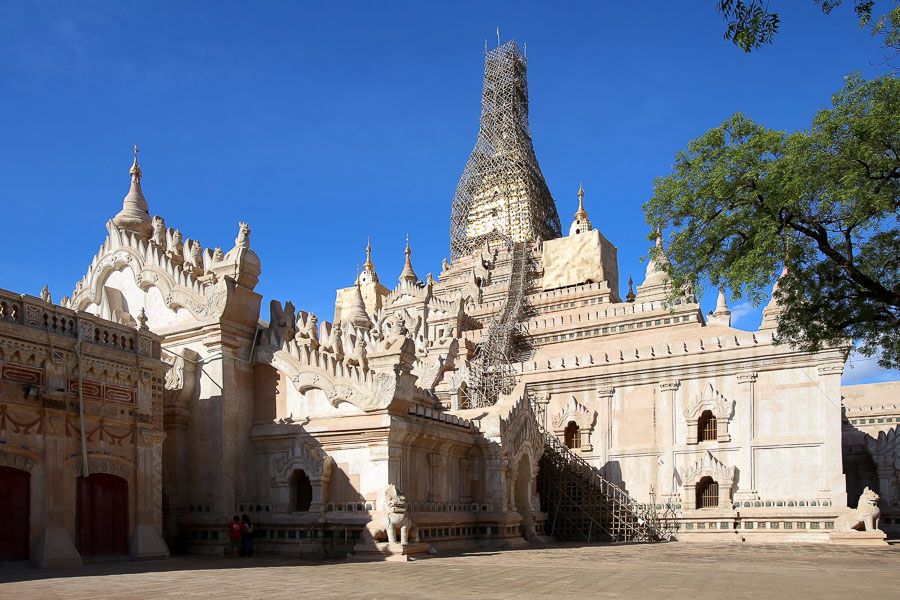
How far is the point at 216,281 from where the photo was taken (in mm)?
26969

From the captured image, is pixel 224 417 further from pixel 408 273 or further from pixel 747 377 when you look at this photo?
pixel 408 273

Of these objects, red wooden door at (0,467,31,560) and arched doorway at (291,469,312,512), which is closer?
red wooden door at (0,467,31,560)

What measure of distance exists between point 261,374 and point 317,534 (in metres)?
5.38

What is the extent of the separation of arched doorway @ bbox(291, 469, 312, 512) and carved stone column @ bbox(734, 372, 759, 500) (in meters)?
18.4

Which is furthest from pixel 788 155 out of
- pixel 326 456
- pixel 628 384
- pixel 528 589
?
pixel 628 384

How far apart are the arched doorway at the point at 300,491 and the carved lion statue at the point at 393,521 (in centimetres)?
347

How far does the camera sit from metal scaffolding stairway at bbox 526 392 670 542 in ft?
117

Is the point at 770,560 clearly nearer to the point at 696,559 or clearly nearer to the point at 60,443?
the point at 696,559

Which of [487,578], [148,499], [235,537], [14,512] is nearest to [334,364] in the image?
[235,537]

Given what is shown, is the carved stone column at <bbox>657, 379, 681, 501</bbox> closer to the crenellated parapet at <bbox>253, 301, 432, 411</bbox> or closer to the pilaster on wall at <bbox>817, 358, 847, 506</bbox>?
the pilaster on wall at <bbox>817, 358, 847, 506</bbox>

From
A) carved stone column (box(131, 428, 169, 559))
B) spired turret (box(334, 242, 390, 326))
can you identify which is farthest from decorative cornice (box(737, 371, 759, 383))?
spired turret (box(334, 242, 390, 326))

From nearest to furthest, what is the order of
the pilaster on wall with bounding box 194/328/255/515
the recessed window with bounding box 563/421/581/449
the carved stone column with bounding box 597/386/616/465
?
the pilaster on wall with bounding box 194/328/255/515 → the carved stone column with bounding box 597/386/616/465 → the recessed window with bounding box 563/421/581/449

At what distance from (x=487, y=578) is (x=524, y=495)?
15787 millimetres

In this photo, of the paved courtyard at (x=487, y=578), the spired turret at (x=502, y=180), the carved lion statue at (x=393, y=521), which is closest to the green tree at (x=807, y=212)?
the paved courtyard at (x=487, y=578)
